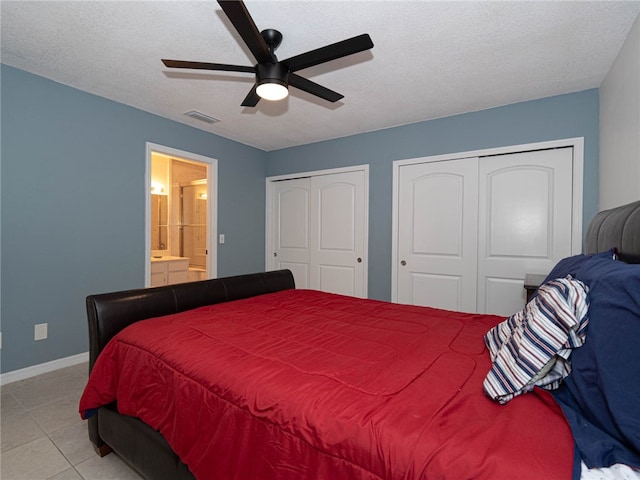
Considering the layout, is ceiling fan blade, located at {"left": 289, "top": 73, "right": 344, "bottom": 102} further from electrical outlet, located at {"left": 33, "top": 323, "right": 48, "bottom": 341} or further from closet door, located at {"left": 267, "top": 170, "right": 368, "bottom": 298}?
electrical outlet, located at {"left": 33, "top": 323, "right": 48, "bottom": 341}

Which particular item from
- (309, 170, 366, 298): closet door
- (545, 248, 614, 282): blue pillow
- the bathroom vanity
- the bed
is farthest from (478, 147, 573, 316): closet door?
the bathroom vanity

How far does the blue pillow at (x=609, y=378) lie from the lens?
0.69 metres

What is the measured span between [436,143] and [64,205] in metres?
3.63

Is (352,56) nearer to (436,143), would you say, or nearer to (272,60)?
(272,60)

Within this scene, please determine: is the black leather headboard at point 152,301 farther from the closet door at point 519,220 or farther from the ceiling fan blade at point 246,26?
the closet door at point 519,220

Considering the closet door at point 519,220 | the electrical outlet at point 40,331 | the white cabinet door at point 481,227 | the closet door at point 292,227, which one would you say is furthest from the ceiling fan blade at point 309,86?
the electrical outlet at point 40,331

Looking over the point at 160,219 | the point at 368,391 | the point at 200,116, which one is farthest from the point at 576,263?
the point at 160,219

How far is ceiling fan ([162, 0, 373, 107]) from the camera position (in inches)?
58.7

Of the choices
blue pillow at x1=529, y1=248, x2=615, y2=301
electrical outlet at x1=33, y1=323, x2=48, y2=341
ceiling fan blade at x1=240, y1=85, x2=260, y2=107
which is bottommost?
electrical outlet at x1=33, y1=323, x2=48, y2=341

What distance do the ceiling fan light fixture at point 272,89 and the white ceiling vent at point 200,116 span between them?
1699mm

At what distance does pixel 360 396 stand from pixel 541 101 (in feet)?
10.6

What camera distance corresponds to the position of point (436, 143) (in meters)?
3.43

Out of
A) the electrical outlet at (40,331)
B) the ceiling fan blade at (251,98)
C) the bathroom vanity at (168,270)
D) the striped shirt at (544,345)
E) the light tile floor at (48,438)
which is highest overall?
the ceiling fan blade at (251,98)

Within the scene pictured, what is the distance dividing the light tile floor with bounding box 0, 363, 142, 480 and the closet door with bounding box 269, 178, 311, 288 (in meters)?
2.69
